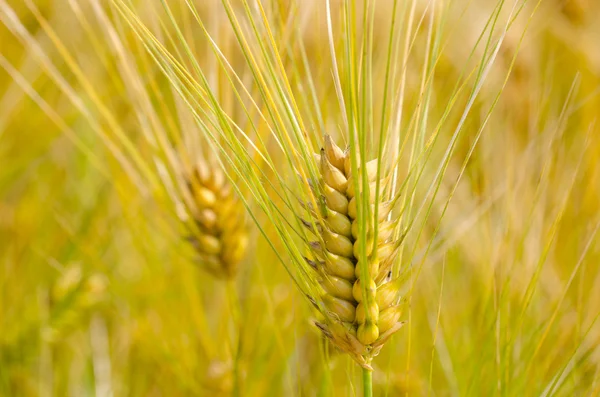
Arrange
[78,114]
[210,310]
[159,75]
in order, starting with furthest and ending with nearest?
[159,75]
[78,114]
[210,310]

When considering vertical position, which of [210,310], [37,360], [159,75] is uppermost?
[159,75]

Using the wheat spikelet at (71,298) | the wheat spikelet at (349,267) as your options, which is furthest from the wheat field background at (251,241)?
the wheat spikelet at (349,267)

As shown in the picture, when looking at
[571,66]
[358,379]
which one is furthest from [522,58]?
[358,379]

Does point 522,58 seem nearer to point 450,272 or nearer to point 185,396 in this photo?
point 450,272

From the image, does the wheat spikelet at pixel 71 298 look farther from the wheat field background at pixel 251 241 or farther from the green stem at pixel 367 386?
the green stem at pixel 367 386

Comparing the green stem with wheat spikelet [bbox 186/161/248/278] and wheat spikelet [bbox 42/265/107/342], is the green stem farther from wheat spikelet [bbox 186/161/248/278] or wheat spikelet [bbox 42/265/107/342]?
wheat spikelet [bbox 42/265/107/342]

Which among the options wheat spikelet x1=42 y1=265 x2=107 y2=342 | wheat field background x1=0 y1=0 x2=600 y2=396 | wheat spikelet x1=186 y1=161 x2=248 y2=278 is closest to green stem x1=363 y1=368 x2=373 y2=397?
wheat field background x1=0 y1=0 x2=600 y2=396

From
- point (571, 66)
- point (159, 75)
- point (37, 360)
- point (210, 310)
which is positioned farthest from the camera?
point (571, 66)
